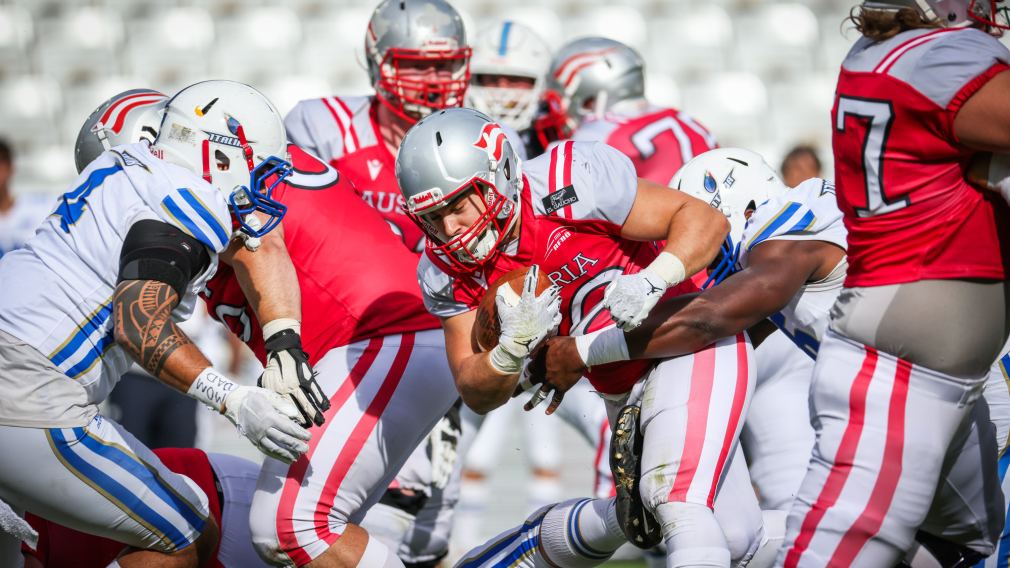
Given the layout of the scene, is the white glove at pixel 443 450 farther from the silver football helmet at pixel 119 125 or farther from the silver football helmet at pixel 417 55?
the silver football helmet at pixel 119 125

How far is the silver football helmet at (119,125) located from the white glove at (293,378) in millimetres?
863

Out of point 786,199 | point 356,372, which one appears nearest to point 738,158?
point 786,199

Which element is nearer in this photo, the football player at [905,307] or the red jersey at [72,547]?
the football player at [905,307]

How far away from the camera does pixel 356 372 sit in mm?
3555

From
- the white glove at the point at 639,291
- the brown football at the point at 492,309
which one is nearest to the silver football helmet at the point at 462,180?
the brown football at the point at 492,309

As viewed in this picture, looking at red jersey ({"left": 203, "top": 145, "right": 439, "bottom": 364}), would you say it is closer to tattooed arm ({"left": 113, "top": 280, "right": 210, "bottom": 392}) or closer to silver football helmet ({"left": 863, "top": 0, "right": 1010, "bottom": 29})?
tattooed arm ({"left": 113, "top": 280, "right": 210, "bottom": 392})

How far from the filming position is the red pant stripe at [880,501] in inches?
99.8

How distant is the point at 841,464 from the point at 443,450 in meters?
2.29

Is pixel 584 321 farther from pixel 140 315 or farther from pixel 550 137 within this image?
pixel 550 137

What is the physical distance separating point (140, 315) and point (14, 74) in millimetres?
8016

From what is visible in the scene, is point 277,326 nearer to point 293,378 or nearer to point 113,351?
point 293,378

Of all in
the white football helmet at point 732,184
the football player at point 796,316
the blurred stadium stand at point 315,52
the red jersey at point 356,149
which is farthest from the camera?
the blurred stadium stand at point 315,52

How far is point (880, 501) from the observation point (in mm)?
2537

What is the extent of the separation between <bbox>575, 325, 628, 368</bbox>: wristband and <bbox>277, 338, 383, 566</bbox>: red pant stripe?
2.45 ft
